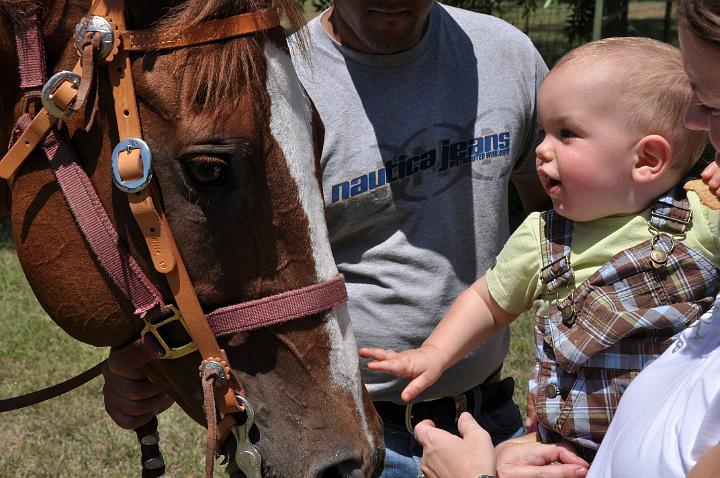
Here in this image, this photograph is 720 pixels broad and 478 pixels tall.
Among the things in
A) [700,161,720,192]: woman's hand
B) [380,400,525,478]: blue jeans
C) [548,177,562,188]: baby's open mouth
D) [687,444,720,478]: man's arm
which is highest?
[687,444,720,478]: man's arm

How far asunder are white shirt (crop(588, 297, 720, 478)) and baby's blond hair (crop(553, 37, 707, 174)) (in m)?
0.53

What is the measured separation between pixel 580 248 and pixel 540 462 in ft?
1.67

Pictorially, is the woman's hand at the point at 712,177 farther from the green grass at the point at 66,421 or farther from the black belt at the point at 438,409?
the green grass at the point at 66,421

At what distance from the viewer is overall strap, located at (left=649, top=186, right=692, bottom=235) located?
6.31 ft

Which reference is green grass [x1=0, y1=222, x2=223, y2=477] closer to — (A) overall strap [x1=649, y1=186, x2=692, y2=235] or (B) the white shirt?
(A) overall strap [x1=649, y1=186, x2=692, y2=235]

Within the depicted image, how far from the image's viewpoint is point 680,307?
6.15 feet

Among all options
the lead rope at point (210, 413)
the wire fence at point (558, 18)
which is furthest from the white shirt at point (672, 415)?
the wire fence at point (558, 18)

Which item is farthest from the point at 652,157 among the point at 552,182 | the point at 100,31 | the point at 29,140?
the point at 29,140

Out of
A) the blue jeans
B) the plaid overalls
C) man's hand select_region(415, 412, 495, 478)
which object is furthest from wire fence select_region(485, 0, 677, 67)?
man's hand select_region(415, 412, 495, 478)

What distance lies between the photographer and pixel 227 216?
1891mm

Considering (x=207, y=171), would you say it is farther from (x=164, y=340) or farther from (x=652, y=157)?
(x=652, y=157)

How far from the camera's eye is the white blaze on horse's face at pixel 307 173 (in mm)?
1928

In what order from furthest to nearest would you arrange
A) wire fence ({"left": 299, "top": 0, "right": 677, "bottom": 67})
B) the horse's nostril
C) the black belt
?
wire fence ({"left": 299, "top": 0, "right": 677, "bottom": 67}) → the black belt → the horse's nostril

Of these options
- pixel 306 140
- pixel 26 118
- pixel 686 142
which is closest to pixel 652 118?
pixel 686 142
